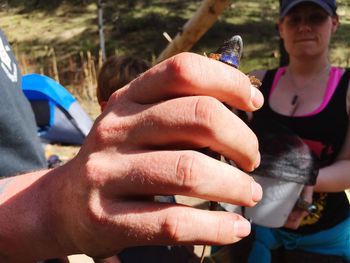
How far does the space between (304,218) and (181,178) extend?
1.57 m

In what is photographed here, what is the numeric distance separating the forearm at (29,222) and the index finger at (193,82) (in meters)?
0.30

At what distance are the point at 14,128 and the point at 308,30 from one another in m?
1.60

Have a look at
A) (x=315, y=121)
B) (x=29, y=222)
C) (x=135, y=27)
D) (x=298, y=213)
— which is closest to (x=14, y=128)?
(x=29, y=222)

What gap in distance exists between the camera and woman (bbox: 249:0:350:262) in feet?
6.65

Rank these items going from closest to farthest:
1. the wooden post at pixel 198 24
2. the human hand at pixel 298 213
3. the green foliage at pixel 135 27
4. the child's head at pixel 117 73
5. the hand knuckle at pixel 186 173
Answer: the hand knuckle at pixel 186 173, the human hand at pixel 298 213, the child's head at pixel 117 73, the wooden post at pixel 198 24, the green foliage at pixel 135 27

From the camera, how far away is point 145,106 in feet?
2.25

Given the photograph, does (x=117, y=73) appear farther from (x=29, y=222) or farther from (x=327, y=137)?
(x=29, y=222)

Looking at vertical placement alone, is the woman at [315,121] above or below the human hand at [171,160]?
below

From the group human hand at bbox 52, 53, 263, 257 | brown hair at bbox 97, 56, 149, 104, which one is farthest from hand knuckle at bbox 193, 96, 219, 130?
brown hair at bbox 97, 56, 149, 104

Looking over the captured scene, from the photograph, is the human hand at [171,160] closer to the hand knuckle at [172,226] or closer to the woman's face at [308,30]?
the hand knuckle at [172,226]

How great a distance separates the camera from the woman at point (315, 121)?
2.03 m

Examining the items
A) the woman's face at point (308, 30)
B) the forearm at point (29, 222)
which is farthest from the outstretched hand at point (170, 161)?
the woman's face at point (308, 30)

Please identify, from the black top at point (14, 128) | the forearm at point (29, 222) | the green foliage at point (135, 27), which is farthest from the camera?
the green foliage at point (135, 27)

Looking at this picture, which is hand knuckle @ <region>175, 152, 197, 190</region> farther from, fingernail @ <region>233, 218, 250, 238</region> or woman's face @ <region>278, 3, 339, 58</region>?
woman's face @ <region>278, 3, 339, 58</region>
